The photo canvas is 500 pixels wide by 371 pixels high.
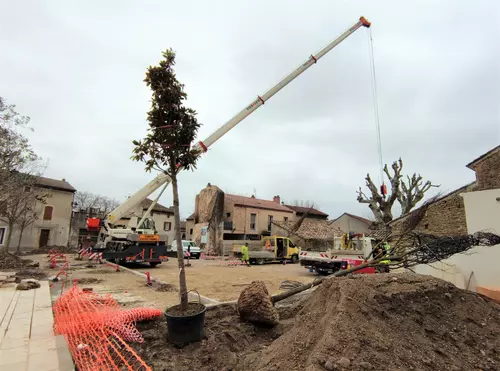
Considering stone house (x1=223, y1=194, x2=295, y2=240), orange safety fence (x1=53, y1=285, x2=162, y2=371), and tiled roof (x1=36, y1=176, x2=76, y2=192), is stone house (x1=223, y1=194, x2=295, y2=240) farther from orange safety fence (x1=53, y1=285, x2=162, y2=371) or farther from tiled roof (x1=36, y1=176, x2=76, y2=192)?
orange safety fence (x1=53, y1=285, x2=162, y2=371)

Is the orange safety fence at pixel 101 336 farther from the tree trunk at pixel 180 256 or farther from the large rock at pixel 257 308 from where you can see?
the large rock at pixel 257 308

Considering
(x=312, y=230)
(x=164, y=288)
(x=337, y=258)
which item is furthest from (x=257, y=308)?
(x=312, y=230)

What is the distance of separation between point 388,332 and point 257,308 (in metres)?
2.30

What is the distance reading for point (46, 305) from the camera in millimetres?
7141

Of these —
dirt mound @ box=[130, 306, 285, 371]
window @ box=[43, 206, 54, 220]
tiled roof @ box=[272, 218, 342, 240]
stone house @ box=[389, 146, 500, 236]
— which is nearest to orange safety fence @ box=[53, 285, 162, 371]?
dirt mound @ box=[130, 306, 285, 371]

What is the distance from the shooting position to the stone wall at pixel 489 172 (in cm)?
1517

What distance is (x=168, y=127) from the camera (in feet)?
16.8

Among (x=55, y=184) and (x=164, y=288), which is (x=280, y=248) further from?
(x=55, y=184)

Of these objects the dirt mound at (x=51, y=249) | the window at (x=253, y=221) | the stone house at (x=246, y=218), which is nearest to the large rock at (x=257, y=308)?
the dirt mound at (x=51, y=249)

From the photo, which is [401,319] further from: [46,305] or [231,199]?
[231,199]

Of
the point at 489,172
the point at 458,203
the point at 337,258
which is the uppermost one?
the point at 489,172

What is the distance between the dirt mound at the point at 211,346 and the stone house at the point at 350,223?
4383 centimetres

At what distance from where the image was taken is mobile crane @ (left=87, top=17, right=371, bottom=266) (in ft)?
47.3

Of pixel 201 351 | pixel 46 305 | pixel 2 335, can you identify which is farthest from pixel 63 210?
pixel 201 351
